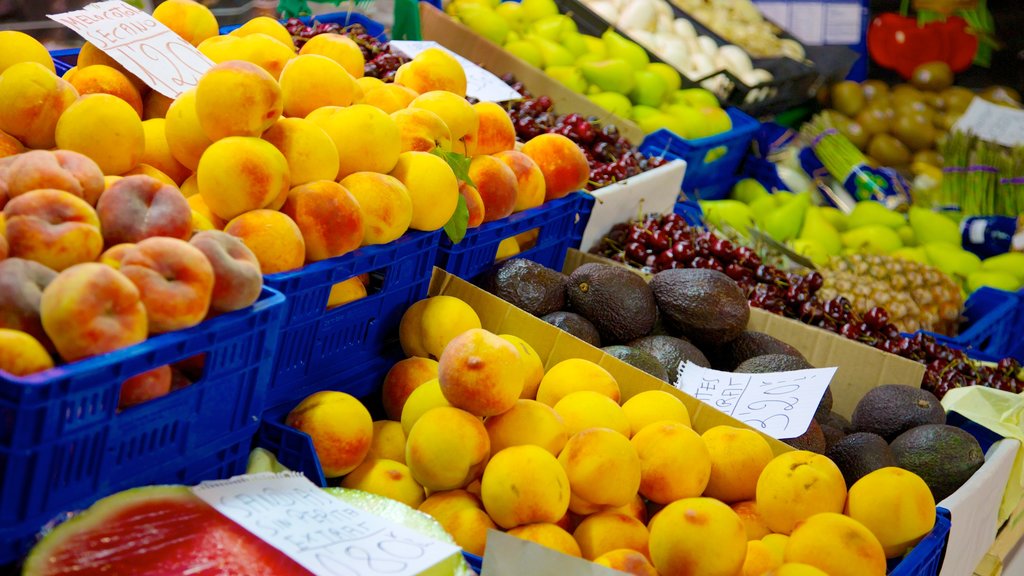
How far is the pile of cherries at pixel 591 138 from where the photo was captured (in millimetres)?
2852

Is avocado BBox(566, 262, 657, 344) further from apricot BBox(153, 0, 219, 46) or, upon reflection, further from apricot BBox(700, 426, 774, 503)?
apricot BBox(153, 0, 219, 46)

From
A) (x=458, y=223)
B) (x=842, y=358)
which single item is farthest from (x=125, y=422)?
(x=842, y=358)

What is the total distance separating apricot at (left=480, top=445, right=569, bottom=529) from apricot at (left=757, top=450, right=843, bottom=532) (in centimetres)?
35

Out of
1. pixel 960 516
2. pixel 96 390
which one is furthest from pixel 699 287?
pixel 96 390

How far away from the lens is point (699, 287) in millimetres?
2150

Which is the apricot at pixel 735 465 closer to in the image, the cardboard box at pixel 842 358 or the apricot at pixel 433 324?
the apricot at pixel 433 324

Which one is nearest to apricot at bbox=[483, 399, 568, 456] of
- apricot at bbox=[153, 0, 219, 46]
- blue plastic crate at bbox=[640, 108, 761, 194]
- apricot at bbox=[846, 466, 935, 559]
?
apricot at bbox=[846, 466, 935, 559]

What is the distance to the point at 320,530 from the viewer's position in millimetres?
1198

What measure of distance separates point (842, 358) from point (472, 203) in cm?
106

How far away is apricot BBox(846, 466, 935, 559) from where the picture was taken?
61.4 inches

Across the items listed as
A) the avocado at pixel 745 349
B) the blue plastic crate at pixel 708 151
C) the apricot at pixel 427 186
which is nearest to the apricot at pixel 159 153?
the apricot at pixel 427 186

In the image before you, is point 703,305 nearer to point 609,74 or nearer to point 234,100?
point 234,100

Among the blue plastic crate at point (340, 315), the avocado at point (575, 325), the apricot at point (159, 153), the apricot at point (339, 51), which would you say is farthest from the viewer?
the apricot at point (339, 51)

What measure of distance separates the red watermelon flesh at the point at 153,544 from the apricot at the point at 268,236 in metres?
0.40
